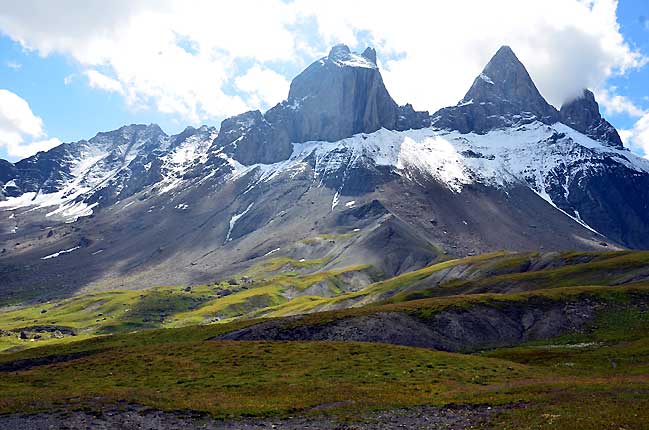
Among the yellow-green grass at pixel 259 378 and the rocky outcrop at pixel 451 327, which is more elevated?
the yellow-green grass at pixel 259 378

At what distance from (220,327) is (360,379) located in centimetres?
5545

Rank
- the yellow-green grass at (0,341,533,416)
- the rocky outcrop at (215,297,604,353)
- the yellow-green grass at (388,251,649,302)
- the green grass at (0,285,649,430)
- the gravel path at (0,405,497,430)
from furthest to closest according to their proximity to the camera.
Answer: the yellow-green grass at (388,251,649,302), the rocky outcrop at (215,297,604,353), the yellow-green grass at (0,341,533,416), the green grass at (0,285,649,430), the gravel path at (0,405,497,430)

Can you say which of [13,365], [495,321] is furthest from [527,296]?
[13,365]

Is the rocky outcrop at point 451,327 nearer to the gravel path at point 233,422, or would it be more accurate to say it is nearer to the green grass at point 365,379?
the green grass at point 365,379

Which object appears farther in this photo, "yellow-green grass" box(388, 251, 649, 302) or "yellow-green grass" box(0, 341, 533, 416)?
"yellow-green grass" box(388, 251, 649, 302)

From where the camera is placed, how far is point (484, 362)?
216 ft

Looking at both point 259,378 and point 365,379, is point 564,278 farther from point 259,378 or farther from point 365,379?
point 259,378

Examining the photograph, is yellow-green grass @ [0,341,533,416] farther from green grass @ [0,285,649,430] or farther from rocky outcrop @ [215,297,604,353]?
rocky outcrop @ [215,297,604,353]

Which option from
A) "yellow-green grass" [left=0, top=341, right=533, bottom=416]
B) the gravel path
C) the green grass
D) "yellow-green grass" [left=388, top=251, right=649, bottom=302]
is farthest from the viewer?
"yellow-green grass" [left=388, top=251, right=649, bottom=302]

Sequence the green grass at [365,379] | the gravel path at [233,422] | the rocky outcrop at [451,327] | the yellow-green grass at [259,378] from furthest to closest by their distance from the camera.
Answer: 1. the rocky outcrop at [451,327]
2. the yellow-green grass at [259,378]
3. the green grass at [365,379]
4. the gravel path at [233,422]

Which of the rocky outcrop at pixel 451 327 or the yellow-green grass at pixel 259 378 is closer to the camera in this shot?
the yellow-green grass at pixel 259 378

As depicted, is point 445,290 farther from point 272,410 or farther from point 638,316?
point 272,410

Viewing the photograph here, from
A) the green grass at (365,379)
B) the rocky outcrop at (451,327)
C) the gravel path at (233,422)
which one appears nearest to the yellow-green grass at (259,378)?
the green grass at (365,379)

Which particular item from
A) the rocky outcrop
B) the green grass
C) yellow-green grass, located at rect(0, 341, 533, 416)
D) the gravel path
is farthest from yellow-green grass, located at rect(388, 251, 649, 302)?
the gravel path
